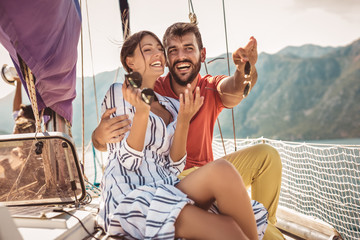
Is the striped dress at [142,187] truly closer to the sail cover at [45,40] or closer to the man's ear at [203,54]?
the sail cover at [45,40]

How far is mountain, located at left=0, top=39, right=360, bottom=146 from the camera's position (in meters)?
60.9

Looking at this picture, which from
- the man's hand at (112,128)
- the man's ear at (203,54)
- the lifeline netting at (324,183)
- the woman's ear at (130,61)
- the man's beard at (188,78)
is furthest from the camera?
the lifeline netting at (324,183)

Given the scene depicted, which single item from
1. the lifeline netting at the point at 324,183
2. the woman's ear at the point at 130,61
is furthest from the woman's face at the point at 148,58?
the lifeline netting at the point at 324,183

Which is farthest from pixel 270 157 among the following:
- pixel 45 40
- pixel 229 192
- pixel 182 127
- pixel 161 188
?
pixel 45 40

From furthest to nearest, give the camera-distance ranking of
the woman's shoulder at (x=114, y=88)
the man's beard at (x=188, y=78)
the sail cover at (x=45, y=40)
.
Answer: the man's beard at (x=188, y=78) → the woman's shoulder at (x=114, y=88) → the sail cover at (x=45, y=40)

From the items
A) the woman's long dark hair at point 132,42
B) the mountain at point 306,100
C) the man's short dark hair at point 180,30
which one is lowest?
A: the mountain at point 306,100

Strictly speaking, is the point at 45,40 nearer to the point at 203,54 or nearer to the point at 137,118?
the point at 137,118

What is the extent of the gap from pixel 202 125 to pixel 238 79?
0.39 m

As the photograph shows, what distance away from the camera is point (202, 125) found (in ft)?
6.77

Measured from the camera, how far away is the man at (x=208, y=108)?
166 centimetres

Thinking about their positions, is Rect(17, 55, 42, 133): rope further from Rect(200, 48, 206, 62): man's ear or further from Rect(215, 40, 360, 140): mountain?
Rect(215, 40, 360, 140): mountain

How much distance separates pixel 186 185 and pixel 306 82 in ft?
246

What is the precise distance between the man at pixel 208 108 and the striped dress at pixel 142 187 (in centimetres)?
13

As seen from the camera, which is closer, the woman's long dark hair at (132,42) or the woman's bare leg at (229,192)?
the woman's bare leg at (229,192)
